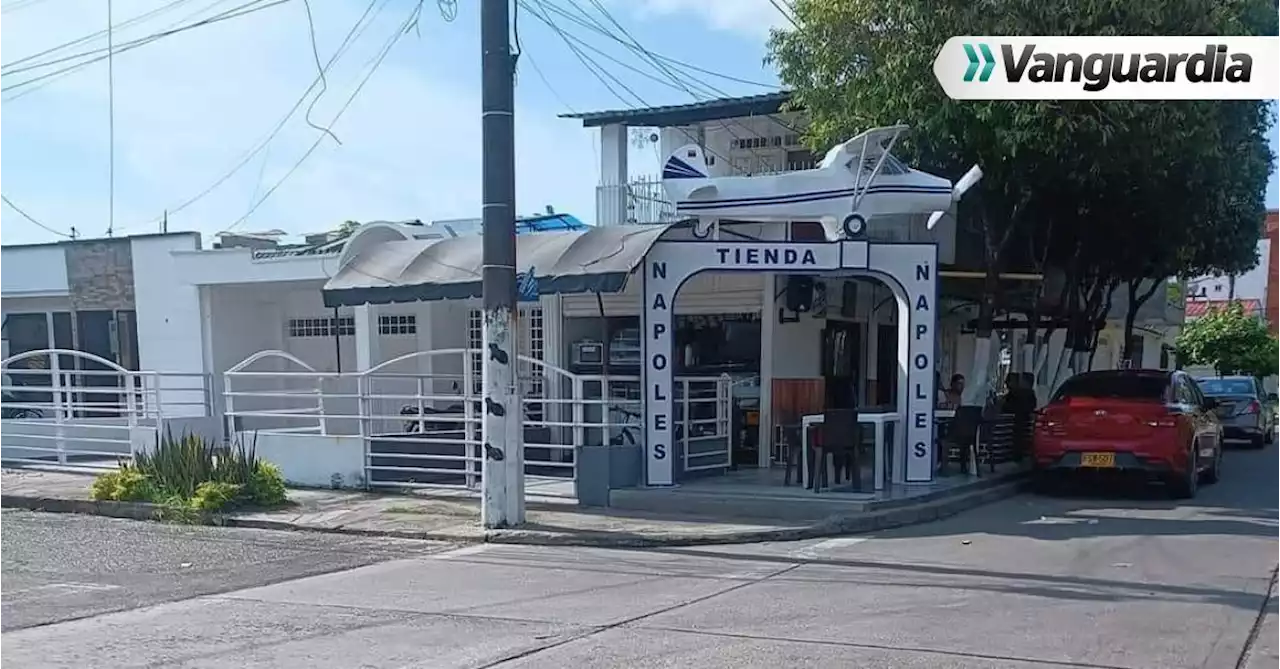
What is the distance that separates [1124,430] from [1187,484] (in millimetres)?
1143

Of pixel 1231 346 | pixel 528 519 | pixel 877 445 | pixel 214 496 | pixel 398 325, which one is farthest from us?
pixel 1231 346

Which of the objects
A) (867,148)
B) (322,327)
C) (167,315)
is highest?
(867,148)

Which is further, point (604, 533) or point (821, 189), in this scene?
point (821, 189)

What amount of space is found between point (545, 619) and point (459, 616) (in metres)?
0.61

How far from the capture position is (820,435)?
12.4m

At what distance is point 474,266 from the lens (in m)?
14.2

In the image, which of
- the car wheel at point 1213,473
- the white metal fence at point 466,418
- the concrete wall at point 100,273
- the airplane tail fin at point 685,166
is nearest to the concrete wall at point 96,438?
the white metal fence at point 466,418

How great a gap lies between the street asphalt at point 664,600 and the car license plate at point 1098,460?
5.15 ft

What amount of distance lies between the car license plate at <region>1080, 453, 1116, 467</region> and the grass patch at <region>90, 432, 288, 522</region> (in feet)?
31.1

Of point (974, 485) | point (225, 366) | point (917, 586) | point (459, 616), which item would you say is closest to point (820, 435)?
point (974, 485)

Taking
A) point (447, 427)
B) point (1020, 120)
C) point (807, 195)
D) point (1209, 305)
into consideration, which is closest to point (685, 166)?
point (807, 195)

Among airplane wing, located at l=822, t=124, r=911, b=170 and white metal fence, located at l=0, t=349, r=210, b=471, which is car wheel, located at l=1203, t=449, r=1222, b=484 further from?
white metal fence, located at l=0, t=349, r=210, b=471

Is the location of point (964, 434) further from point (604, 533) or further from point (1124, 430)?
point (604, 533)

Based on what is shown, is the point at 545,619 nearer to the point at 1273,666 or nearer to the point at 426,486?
the point at 1273,666
